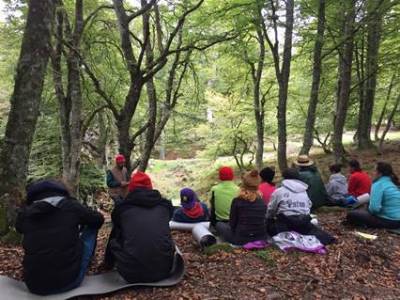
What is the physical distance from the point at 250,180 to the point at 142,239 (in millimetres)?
1822

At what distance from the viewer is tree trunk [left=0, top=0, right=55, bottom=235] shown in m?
4.66

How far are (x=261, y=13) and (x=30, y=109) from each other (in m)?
7.58

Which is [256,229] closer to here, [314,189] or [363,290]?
[363,290]

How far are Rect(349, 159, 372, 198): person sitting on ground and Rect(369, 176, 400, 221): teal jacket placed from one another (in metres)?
1.99

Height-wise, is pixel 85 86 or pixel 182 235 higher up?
pixel 85 86

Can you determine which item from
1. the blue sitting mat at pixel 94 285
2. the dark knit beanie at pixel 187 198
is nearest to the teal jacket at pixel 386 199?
the dark knit beanie at pixel 187 198

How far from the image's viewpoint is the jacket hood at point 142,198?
13.4 ft

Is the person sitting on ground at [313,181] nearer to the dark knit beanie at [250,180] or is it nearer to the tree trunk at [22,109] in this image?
the dark knit beanie at [250,180]

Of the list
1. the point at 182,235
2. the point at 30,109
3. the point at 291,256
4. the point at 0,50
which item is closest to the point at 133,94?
the point at 30,109

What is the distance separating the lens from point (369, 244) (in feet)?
17.3

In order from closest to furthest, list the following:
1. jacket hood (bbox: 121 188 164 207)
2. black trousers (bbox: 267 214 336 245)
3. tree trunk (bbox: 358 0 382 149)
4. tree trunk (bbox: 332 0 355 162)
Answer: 1. jacket hood (bbox: 121 188 164 207)
2. black trousers (bbox: 267 214 336 245)
3. tree trunk (bbox: 332 0 355 162)
4. tree trunk (bbox: 358 0 382 149)

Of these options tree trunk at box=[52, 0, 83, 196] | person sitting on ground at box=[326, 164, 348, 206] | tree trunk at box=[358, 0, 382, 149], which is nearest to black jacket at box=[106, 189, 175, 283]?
tree trunk at box=[52, 0, 83, 196]

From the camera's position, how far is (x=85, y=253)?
13.1ft

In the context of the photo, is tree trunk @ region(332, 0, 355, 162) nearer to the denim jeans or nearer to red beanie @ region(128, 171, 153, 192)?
red beanie @ region(128, 171, 153, 192)
